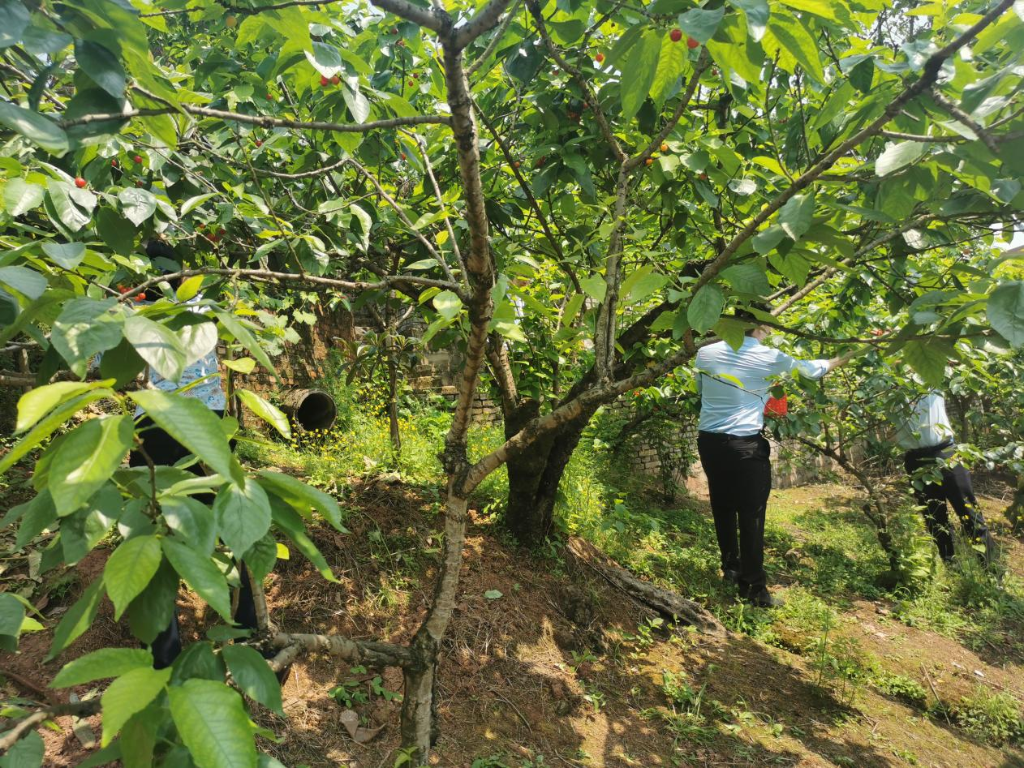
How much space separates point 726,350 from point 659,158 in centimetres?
228

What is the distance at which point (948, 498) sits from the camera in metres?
5.00

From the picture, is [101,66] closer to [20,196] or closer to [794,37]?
[20,196]

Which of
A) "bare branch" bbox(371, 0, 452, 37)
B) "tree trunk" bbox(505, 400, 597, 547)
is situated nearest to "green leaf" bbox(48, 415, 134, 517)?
"bare branch" bbox(371, 0, 452, 37)

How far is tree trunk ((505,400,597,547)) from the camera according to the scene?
3.77 meters

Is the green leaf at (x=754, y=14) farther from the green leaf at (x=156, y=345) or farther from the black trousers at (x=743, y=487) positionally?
the black trousers at (x=743, y=487)

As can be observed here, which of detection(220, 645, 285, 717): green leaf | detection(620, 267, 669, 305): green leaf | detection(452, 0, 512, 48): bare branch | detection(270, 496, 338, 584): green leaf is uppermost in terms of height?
detection(452, 0, 512, 48): bare branch

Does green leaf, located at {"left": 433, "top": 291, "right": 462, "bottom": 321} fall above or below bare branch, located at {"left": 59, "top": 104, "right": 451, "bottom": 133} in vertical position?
below

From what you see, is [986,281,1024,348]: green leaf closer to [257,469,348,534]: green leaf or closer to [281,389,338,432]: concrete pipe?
[257,469,348,534]: green leaf

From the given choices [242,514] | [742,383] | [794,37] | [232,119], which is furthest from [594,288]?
[742,383]

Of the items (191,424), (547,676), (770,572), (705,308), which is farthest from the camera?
(770,572)

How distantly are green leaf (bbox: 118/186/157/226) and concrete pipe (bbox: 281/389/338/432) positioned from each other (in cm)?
460

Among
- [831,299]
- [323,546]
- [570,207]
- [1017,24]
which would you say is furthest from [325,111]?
[831,299]

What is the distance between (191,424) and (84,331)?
20cm

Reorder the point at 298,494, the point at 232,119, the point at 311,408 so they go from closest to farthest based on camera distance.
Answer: the point at 298,494 → the point at 232,119 → the point at 311,408
